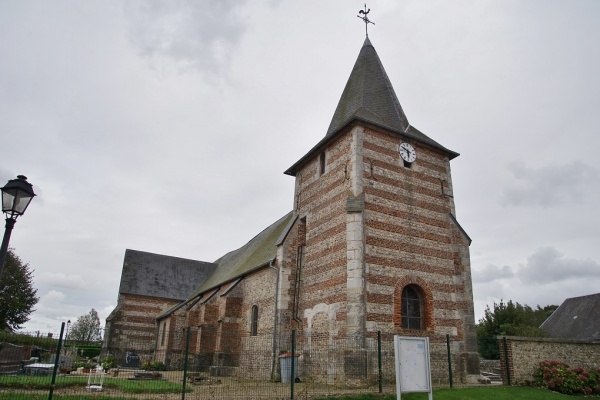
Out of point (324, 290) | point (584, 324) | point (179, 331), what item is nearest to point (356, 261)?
point (324, 290)

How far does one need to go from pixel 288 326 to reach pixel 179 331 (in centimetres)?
1267

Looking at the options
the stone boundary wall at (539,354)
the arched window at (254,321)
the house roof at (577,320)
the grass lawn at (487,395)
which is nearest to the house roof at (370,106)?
the arched window at (254,321)

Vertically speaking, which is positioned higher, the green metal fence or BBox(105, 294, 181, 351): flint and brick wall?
BBox(105, 294, 181, 351): flint and brick wall

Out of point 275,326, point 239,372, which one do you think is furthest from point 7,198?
point 239,372

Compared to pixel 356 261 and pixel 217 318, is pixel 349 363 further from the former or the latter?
pixel 217 318

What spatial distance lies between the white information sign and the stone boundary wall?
595 cm

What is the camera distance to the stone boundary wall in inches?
565

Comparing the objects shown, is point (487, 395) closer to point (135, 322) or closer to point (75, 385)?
point (75, 385)

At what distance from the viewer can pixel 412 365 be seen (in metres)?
9.78

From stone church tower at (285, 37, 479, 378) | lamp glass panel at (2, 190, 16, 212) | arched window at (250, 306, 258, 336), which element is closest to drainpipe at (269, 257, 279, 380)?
stone church tower at (285, 37, 479, 378)

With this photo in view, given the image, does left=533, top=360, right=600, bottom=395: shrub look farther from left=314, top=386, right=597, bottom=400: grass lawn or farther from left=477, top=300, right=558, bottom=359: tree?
left=477, top=300, right=558, bottom=359: tree

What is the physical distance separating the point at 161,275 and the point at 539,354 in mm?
29952

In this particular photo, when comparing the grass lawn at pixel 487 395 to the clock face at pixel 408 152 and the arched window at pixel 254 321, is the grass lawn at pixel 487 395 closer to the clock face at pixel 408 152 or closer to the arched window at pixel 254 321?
the clock face at pixel 408 152

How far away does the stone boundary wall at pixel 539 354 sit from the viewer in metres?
14.4
